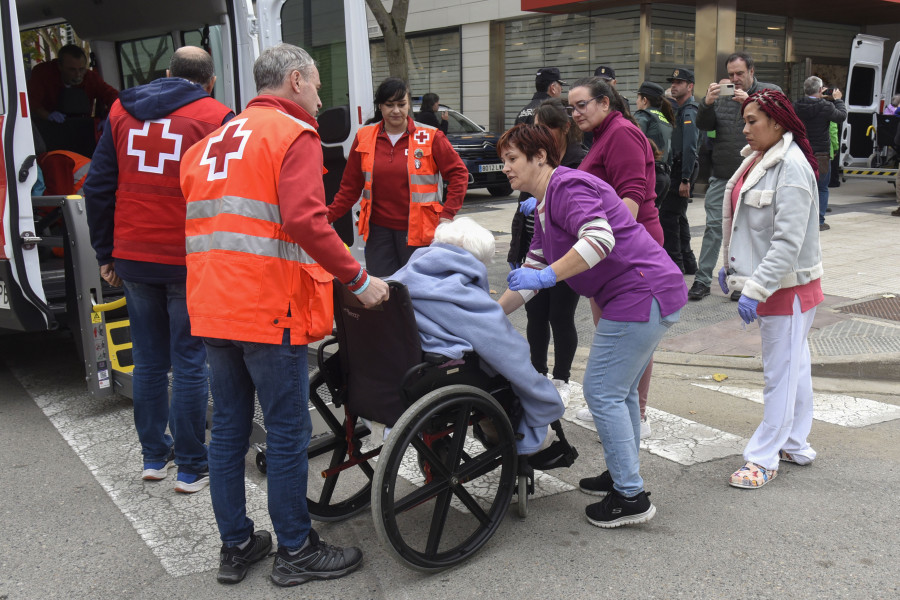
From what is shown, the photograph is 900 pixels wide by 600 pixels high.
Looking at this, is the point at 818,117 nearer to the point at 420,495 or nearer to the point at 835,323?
the point at 835,323

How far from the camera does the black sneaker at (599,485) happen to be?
375 cm

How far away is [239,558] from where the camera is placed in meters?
3.10

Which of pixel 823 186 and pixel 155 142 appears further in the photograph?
pixel 823 186

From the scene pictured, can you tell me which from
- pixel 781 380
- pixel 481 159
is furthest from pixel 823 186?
pixel 781 380

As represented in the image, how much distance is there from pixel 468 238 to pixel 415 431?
80cm

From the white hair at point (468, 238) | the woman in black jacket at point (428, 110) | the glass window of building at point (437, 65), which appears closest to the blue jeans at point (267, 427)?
the white hair at point (468, 238)

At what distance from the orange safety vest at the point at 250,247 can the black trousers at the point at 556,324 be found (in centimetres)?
193

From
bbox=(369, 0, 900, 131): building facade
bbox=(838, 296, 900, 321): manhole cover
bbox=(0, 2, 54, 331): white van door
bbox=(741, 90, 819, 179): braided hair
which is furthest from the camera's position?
bbox=(369, 0, 900, 131): building facade

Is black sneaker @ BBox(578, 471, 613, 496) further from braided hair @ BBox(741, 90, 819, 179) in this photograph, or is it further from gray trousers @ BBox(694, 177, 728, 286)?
gray trousers @ BBox(694, 177, 728, 286)

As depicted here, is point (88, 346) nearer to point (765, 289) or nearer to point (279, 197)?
point (279, 197)

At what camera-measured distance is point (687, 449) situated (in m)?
4.29

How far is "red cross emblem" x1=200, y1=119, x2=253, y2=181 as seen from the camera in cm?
281

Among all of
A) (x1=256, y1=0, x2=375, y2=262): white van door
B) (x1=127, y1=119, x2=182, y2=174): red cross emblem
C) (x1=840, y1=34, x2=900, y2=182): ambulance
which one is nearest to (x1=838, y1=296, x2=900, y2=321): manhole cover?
(x1=256, y1=0, x2=375, y2=262): white van door

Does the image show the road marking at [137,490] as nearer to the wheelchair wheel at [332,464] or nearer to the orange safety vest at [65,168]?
the wheelchair wheel at [332,464]
